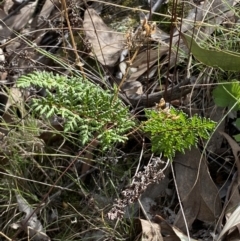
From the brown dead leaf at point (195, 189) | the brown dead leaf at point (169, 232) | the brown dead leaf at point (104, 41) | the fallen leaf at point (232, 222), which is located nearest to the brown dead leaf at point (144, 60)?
the brown dead leaf at point (104, 41)

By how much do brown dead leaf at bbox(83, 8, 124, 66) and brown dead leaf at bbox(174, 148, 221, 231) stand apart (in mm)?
560

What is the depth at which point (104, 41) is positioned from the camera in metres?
2.40

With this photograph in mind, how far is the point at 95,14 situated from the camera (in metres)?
2.48

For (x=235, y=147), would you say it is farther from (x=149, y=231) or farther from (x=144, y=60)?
(x=144, y=60)

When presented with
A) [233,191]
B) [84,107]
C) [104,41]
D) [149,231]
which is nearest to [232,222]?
[233,191]

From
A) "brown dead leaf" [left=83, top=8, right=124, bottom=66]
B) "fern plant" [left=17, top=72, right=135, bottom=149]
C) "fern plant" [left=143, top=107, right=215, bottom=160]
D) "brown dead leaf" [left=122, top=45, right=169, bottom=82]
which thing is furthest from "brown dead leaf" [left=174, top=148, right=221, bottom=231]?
"brown dead leaf" [left=83, top=8, right=124, bottom=66]

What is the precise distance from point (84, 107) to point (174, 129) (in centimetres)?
31

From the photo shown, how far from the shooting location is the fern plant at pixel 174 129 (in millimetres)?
1773

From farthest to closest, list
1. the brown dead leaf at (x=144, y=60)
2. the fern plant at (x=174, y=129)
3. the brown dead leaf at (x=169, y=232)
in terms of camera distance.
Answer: the brown dead leaf at (x=144, y=60) → the brown dead leaf at (x=169, y=232) → the fern plant at (x=174, y=129)

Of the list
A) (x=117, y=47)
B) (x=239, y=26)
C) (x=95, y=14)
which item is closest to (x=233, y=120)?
(x=239, y=26)

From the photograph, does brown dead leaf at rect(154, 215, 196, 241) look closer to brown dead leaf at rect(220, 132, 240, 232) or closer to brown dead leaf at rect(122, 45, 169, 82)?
brown dead leaf at rect(220, 132, 240, 232)

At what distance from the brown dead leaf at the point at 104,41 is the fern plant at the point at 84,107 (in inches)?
19.9

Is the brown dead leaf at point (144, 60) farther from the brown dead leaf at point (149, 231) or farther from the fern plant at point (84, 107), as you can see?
the brown dead leaf at point (149, 231)

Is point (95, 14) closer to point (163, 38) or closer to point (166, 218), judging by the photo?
point (163, 38)
